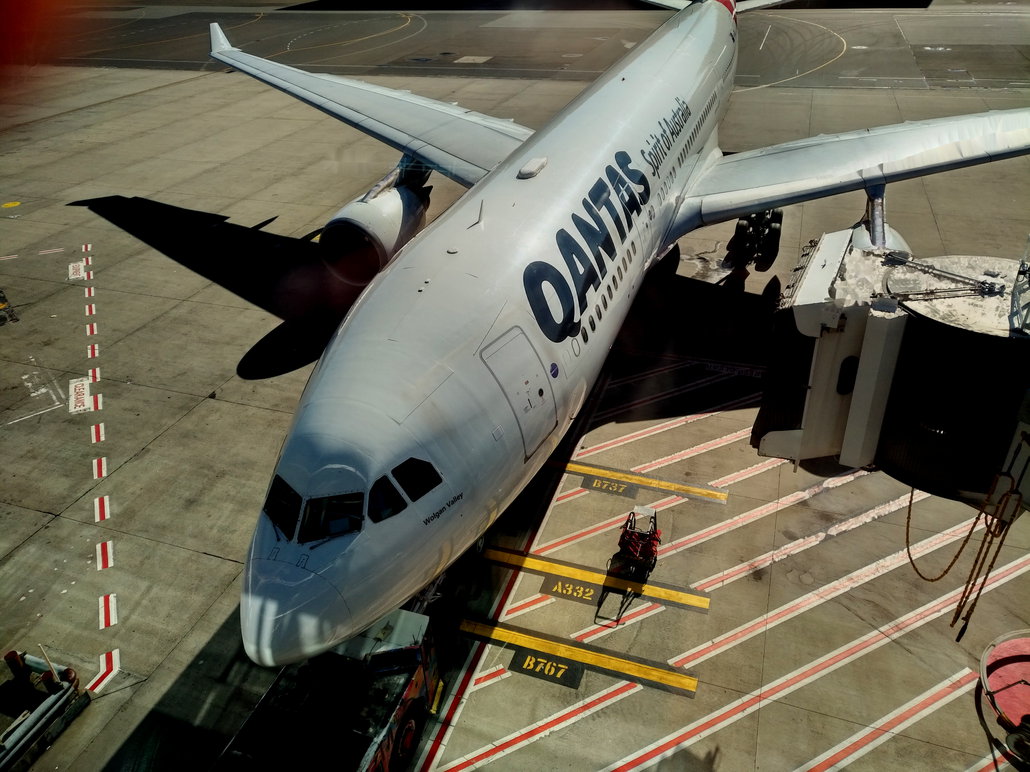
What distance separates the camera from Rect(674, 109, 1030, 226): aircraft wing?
19.4 meters

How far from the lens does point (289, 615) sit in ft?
28.0

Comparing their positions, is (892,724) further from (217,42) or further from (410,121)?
(217,42)

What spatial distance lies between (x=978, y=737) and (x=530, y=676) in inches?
269

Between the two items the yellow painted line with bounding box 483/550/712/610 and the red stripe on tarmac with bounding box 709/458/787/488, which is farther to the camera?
the red stripe on tarmac with bounding box 709/458/787/488

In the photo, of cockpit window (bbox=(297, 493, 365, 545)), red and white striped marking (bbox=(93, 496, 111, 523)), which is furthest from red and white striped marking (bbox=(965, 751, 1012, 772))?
red and white striped marking (bbox=(93, 496, 111, 523))

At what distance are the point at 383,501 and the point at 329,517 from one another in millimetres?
682

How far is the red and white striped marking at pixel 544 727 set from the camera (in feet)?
36.0

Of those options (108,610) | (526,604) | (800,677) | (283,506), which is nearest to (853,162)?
(800,677)

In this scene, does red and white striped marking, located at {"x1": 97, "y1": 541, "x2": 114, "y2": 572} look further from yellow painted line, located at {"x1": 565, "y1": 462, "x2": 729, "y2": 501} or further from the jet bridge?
the jet bridge

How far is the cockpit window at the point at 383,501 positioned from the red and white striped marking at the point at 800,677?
531cm

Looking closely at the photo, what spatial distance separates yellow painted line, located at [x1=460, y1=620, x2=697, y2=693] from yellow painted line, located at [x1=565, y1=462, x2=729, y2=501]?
14.7 ft

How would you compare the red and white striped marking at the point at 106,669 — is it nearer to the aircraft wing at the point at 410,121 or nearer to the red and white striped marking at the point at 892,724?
the red and white striped marking at the point at 892,724

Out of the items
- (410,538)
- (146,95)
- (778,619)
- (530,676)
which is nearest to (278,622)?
(410,538)

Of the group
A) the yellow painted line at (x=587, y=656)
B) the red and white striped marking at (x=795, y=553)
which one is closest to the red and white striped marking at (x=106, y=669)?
the yellow painted line at (x=587, y=656)
